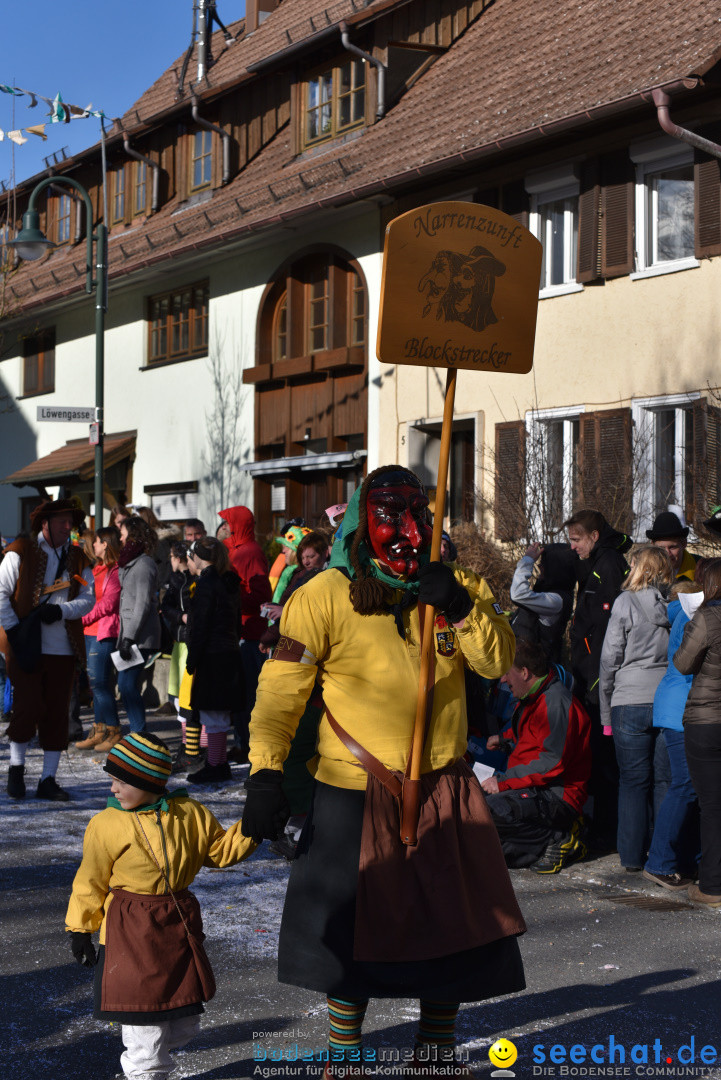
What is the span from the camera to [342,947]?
3.66 meters

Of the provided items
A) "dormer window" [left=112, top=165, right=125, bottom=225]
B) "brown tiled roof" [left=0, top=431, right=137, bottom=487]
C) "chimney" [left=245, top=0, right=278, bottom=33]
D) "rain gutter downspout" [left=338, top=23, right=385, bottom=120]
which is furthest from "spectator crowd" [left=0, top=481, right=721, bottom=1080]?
"chimney" [left=245, top=0, right=278, bottom=33]

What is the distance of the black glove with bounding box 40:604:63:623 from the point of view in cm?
899

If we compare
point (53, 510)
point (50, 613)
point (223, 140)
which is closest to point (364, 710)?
point (50, 613)

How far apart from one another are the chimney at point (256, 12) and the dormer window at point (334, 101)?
229 inches

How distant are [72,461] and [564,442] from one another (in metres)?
12.2

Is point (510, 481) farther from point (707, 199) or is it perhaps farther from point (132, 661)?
point (132, 661)

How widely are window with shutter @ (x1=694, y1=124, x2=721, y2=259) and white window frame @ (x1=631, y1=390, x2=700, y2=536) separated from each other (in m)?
1.64

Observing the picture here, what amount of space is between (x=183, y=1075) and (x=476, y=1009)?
1223 millimetres

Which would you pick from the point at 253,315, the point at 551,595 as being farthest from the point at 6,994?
the point at 253,315

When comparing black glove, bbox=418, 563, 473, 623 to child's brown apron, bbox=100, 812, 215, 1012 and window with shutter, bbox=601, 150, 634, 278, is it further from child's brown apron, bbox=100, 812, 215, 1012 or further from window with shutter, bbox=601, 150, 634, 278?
window with shutter, bbox=601, 150, 634, 278

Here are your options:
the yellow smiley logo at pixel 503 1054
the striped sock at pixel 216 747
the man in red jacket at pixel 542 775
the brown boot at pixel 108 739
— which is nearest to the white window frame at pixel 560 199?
the brown boot at pixel 108 739

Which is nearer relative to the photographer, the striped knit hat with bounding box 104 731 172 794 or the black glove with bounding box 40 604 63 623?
the striped knit hat with bounding box 104 731 172 794

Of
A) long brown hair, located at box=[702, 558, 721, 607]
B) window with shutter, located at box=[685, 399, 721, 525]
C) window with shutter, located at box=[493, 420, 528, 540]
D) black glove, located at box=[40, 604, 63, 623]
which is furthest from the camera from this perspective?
window with shutter, located at box=[493, 420, 528, 540]

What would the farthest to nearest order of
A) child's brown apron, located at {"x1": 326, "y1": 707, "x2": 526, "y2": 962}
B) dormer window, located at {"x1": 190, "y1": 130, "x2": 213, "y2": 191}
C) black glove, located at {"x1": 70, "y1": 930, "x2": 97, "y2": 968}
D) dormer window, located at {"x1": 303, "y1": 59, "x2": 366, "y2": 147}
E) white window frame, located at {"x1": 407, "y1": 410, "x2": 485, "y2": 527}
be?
1. dormer window, located at {"x1": 190, "y1": 130, "x2": 213, "y2": 191}
2. dormer window, located at {"x1": 303, "y1": 59, "x2": 366, "y2": 147}
3. white window frame, located at {"x1": 407, "y1": 410, "x2": 485, "y2": 527}
4. black glove, located at {"x1": 70, "y1": 930, "x2": 97, "y2": 968}
5. child's brown apron, located at {"x1": 326, "y1": 707, "x2": 526, "y2": 962}
